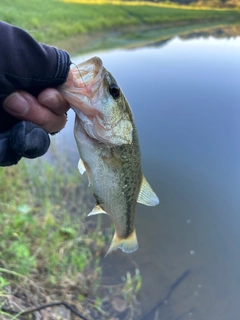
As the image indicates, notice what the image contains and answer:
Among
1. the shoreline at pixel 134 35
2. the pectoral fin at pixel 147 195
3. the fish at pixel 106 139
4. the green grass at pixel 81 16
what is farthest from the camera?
the shoreline at pixel 134 35

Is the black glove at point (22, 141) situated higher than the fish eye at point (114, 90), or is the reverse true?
the fish eye at point (114, 90)

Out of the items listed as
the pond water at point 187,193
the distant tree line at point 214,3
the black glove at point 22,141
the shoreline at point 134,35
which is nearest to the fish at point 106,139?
the black glove at point 22,141

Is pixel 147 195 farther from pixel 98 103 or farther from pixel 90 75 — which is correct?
pixel 90 75

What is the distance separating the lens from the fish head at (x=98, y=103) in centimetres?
176

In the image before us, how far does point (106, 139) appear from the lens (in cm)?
190

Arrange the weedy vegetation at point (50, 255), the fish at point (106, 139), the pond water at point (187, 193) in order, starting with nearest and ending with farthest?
the fish at point (106, 139), the weedy vegetation at point (50, 255), the pond water at point (187, 193)

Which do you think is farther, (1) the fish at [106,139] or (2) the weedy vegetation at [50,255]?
(2) the weedy vegetation at [50,255]

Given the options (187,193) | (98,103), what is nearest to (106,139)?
(98,103)

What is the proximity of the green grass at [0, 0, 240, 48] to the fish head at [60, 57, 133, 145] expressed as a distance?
6.56 meters

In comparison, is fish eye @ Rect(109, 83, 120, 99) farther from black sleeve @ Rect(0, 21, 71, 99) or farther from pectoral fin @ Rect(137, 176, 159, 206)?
pectoral fin @ Rect(137, 176, 159, 206)

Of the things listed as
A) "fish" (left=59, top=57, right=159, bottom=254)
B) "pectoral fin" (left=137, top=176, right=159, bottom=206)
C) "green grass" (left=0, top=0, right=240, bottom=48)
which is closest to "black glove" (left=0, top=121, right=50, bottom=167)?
"fish" (left=59, top=57, right=159, bottom=254)

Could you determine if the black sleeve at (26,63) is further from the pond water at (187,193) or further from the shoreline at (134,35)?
the shoreline at (134,35)

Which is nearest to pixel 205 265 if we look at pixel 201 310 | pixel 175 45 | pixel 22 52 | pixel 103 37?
pixel 201 310

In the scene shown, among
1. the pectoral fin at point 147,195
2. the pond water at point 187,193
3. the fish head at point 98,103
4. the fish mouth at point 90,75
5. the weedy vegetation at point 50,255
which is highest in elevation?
the fish mouth at point 90,75
